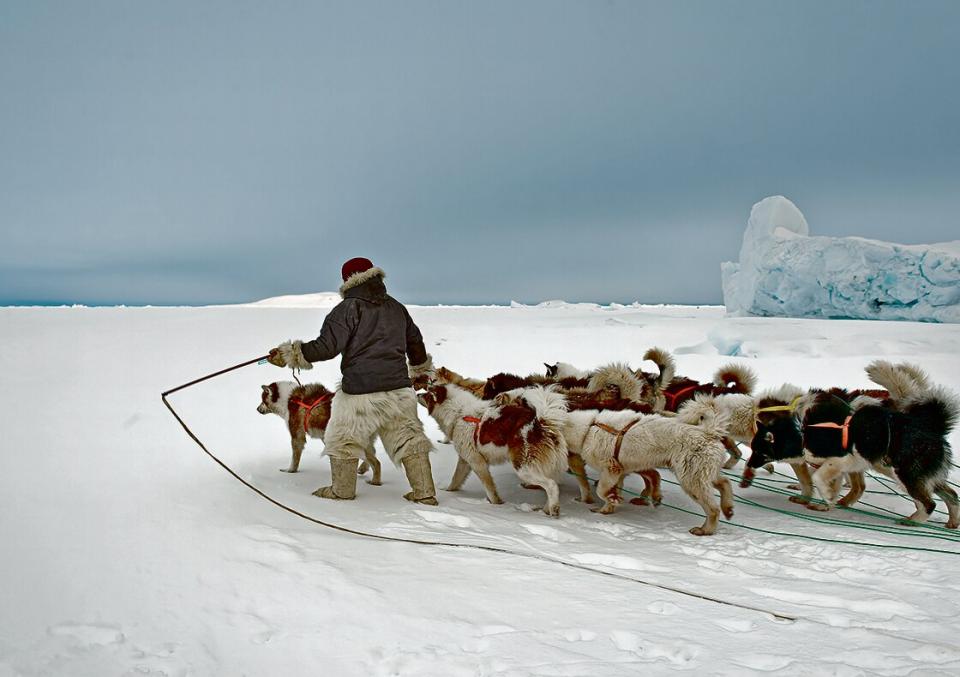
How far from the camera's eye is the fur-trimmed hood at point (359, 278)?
554 centimetres

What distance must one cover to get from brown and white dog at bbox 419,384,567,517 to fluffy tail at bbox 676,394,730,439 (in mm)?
1140

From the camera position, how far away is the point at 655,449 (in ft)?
17.3

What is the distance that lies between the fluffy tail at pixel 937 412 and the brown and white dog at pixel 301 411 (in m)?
5.25

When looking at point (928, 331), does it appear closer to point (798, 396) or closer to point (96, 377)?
point (798, 396)

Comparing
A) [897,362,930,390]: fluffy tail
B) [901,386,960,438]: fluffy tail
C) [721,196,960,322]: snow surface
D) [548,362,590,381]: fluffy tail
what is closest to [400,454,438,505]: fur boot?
[548,362,590,381]: fluffy tail

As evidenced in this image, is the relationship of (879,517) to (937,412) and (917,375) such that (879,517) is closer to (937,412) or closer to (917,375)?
(937,412)

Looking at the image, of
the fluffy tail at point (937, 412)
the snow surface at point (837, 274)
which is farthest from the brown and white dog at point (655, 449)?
the snow surface at point (837, 274)

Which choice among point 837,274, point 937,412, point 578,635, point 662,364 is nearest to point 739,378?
point 662,364

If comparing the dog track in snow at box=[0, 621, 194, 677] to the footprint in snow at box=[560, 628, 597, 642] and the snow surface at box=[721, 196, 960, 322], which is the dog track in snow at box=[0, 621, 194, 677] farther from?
the snow surface at box=[721, 196, 960, 322]

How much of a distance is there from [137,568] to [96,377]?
27.6ft

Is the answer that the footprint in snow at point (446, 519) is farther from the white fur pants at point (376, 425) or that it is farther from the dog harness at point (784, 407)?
the dog harness at point (784, 407)

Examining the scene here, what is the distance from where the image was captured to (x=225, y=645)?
A: 252cm

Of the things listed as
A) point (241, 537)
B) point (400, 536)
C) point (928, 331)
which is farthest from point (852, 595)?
point (928, 331)

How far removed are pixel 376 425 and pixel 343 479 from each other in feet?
1.89
